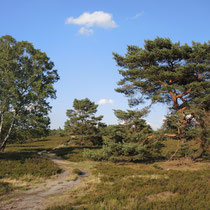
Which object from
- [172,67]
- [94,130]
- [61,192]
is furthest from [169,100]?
[94,130]

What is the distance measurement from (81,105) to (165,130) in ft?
73.3

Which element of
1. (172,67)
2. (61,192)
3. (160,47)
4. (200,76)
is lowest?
(61,192)

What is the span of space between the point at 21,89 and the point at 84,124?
58.2 ft

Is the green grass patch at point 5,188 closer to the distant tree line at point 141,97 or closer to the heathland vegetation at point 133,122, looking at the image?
the heathland vegetation at point 133,122

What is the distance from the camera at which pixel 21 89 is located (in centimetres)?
1956

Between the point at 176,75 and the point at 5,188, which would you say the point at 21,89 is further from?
the point at 176,75

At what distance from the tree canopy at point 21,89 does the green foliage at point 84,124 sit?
46.2ft

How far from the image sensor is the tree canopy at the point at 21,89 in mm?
17016

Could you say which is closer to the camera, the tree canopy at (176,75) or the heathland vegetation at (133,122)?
the heathland vegetation at (133,122)

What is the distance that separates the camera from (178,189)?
8664 mm

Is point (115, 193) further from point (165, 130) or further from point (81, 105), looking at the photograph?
point (81, 105)

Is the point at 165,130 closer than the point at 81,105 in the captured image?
Yes

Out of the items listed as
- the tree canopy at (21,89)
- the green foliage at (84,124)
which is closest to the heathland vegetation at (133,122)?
the tree canopy at (21,89)

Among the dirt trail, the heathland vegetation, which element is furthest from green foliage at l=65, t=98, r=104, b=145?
the dirt trail
